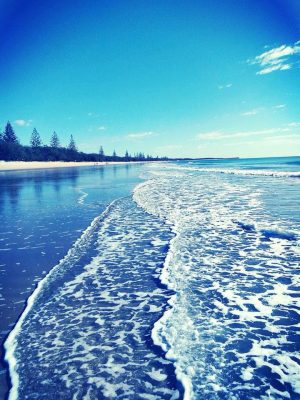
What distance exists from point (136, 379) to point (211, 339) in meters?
1.23

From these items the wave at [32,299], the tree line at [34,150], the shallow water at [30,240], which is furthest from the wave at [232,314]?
the tree line at [34,150]

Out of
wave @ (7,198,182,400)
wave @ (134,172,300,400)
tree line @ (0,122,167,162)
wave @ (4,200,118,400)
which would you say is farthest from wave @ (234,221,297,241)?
tree line @ (0,122,167,162)

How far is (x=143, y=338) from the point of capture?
412cm

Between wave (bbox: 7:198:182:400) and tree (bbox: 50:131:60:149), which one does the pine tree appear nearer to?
tree (bbox: 50:131:60:149)

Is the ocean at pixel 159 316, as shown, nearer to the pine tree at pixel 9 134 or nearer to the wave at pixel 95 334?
the wave at pixel 95 334

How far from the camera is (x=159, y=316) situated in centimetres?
464

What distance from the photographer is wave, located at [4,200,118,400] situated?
3.40 metres

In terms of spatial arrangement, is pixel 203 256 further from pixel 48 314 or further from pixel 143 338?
pixel 48 314

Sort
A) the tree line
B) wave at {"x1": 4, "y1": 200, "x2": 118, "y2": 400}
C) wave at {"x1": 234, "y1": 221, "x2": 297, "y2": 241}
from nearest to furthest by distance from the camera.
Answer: wave at {"x1": 4, "y1": 200, "x2": 118, "y2": 400}
wave at {"x1": 234, "y1": 221, "x2": 297, "y2": 241}
the tree line

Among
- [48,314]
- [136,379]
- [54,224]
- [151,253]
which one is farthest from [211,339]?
[54,224]

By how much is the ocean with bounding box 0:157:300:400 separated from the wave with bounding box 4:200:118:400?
0.07 ft

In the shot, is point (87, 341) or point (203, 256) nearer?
point (87, 341)

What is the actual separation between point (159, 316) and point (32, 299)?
241 centimetres

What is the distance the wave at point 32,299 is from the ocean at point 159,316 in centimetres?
2
